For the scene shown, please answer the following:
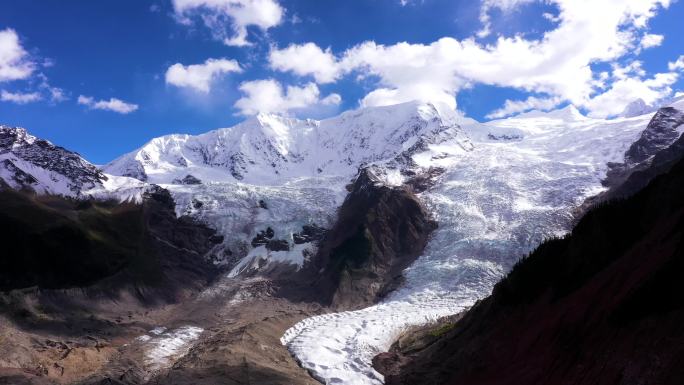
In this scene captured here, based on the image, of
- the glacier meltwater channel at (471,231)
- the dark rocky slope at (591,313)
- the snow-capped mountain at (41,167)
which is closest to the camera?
the dark rocky slope at (591,313)

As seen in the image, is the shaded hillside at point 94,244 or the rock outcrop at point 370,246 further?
the rock outcrop at point 370,246

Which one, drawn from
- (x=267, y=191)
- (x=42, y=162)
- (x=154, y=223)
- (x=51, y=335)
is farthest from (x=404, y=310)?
(x=42, y=162)

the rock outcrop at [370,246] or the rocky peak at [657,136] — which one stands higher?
the rocky peak at [657,136]

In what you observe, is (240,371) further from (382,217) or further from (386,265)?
(382,217)

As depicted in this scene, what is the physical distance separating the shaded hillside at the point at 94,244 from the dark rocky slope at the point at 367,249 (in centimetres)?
2661

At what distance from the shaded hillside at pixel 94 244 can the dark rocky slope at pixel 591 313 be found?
7125 cm

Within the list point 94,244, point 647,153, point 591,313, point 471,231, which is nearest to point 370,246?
point 471,231

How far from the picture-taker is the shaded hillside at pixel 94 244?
347ft

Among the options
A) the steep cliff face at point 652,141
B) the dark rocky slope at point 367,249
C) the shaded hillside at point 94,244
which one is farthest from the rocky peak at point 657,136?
the shaded hillside at point 94,244

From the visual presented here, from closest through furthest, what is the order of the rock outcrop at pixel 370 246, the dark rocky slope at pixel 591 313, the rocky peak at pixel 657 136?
the dark rocky slope at pixel 591 313, the rock outcrop at pixel 370 246, the rocky peak at pixel 657 136

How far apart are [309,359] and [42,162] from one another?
126 meters

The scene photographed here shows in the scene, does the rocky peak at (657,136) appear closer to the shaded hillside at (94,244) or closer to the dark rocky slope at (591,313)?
the shaded hillside at (94,244)

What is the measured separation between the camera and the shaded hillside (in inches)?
4166

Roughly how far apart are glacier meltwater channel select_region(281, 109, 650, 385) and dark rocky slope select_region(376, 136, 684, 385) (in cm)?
1475
